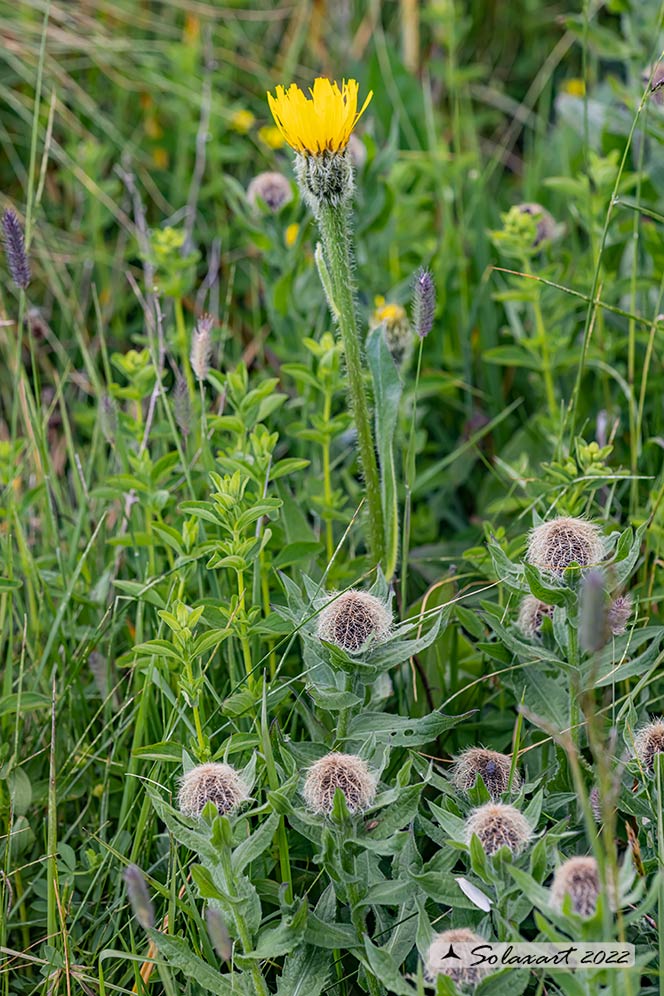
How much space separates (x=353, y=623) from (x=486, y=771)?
0.26 m

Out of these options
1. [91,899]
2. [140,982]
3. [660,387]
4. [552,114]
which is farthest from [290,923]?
[552,114]

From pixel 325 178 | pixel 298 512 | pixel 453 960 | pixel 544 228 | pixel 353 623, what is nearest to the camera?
pixel 453 960

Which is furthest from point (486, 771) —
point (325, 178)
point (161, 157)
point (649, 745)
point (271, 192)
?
point (161, 157)

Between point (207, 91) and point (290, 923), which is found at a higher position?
point (207, 91)

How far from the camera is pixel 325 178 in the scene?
1.67 meters

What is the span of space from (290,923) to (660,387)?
1435 mm

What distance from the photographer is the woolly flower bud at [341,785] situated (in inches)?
51.5

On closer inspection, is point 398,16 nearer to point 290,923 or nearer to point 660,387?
point 660,387

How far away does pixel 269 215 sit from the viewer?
246cm

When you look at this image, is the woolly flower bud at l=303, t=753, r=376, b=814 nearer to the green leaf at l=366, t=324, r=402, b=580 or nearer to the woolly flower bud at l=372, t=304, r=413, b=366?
the green leaf at l=366, t=324, r=402, b=580

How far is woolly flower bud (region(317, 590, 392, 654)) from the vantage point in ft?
4.67

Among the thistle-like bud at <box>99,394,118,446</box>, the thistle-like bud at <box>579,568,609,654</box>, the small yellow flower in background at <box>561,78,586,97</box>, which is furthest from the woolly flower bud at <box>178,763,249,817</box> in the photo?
the small yellow flower in background at <box>561,78,586,97</box>

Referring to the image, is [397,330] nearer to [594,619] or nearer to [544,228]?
[544,228]

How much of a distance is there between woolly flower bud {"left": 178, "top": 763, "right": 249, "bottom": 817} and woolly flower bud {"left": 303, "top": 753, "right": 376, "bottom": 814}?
3.1 inches
